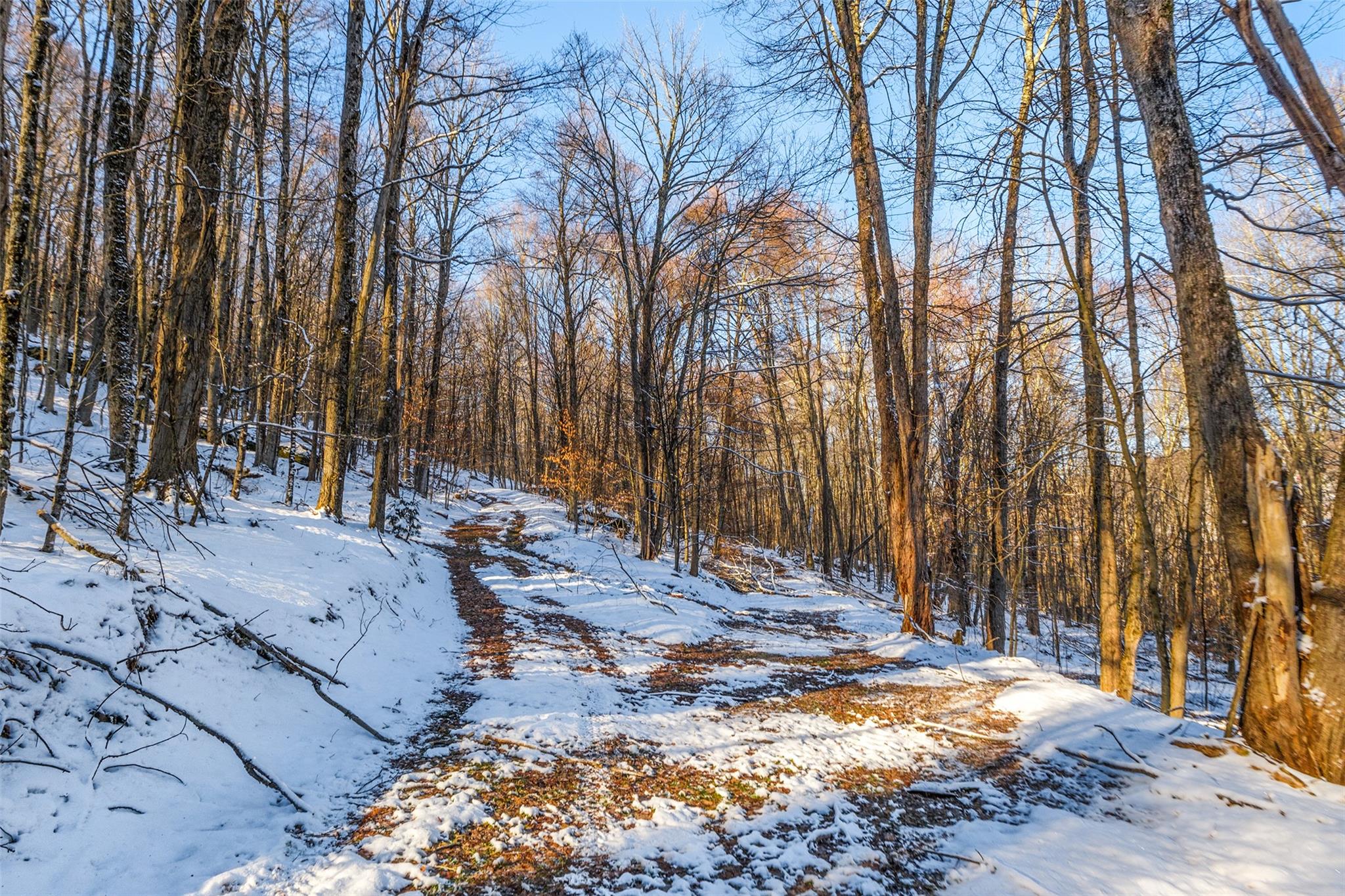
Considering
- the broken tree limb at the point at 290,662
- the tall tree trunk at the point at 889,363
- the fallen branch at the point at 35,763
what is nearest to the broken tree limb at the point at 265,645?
the broken tree limb at the point at 290,662

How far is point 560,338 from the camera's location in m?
28.7

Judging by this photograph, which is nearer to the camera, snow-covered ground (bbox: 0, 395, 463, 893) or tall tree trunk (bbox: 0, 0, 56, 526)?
snow-covered ground (bbox: 0, 395, 463, 893)

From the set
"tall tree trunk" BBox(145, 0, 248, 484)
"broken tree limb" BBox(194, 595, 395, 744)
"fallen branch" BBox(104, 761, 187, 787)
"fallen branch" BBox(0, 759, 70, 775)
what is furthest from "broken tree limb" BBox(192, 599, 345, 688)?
"tall tree trunk" BBox(145, 0, 248, 484)

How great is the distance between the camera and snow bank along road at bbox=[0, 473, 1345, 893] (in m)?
2.50

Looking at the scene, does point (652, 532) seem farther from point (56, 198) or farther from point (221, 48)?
point (56, 198)

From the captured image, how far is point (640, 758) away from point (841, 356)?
71.6 ft

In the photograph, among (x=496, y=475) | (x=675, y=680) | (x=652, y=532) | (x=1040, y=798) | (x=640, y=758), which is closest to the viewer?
(x=1040, y=798)

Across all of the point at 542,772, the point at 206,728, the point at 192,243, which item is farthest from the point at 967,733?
the point at 192,243

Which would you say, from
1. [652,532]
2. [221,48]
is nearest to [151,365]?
[221,48]

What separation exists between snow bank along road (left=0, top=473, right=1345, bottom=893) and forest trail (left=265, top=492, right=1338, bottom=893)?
0.02m

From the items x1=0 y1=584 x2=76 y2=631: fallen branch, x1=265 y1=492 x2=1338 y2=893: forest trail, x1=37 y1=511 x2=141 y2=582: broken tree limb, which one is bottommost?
x1=265 y1=492 x2=1338 y2=893: forest trail

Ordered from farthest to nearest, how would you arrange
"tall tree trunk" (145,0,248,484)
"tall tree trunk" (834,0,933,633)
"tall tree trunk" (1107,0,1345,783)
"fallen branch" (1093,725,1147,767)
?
"tall tree trunk" (834,0,933,633) → "tall tree trunk" (145,0,248,484) → "fallen branch" (1093,725,1147,767) → "tall tree trunk" (1107,0,1345,783)

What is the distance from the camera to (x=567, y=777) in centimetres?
352

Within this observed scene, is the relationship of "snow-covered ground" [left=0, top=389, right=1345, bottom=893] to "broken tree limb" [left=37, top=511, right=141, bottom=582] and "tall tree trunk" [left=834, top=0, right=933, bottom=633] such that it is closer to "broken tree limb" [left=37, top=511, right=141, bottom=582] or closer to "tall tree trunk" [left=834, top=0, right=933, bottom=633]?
"broken tree limb" [left=37, top=511, right=141, bottom=582]
